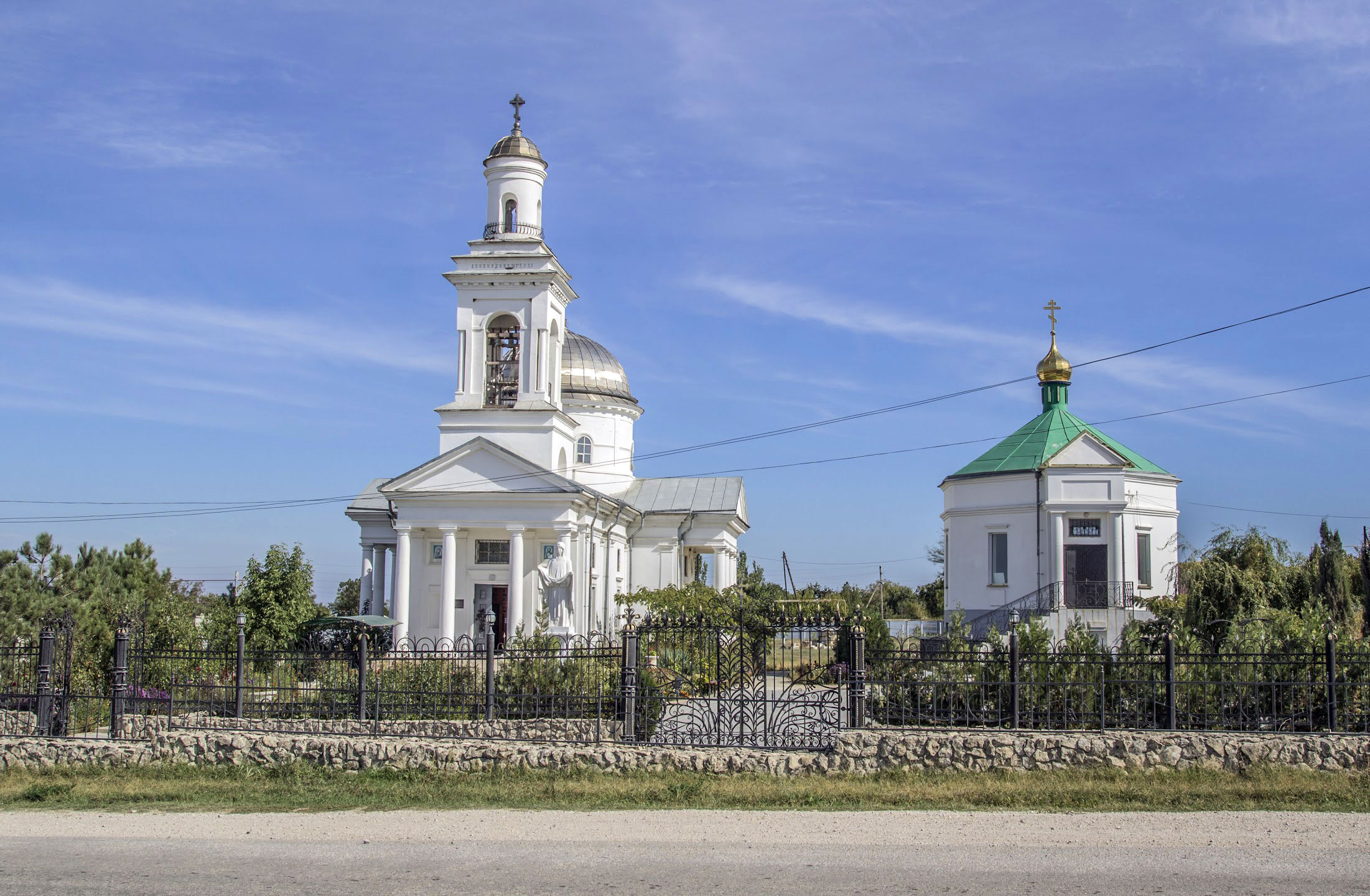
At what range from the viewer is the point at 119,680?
46.2 feet

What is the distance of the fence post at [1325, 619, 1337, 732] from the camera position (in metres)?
12.5

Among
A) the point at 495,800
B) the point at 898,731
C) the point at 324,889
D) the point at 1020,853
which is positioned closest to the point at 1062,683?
the point at 898,731

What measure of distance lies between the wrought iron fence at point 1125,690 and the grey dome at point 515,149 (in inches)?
923

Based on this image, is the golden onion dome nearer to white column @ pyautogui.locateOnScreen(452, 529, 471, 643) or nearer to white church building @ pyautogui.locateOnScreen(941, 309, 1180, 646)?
white church building @ pyautogui.locateOnScreen(941, 309, 1180, 646)

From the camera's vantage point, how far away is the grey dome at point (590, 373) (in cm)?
4088

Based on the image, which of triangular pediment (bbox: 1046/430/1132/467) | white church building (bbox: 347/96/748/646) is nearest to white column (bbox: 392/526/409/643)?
white church building (bbox: 347/96/748/646)

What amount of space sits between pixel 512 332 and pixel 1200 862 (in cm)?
2739

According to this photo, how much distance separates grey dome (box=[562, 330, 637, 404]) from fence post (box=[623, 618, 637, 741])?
A: 27.8 m

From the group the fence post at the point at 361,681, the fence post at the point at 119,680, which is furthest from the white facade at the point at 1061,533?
the fence post at the point at 119,680

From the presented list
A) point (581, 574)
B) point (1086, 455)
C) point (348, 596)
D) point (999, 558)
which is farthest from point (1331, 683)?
point (348, 596)

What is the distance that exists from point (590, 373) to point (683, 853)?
32799 millimetres

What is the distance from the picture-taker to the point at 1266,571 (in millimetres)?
28734

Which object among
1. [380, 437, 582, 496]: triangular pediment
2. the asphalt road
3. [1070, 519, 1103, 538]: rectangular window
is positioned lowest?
the asphalt road

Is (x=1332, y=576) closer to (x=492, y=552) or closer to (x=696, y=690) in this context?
(x=696, y=690)
